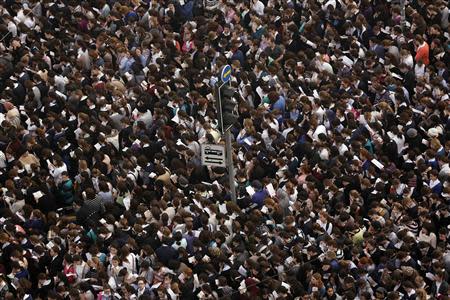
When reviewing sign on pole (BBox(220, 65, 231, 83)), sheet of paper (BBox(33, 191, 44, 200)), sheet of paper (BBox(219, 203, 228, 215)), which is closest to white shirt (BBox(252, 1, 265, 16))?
sign on pole (BBox(220, 65, 231, 83))

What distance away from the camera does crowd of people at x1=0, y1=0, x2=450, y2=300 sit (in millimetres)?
31297

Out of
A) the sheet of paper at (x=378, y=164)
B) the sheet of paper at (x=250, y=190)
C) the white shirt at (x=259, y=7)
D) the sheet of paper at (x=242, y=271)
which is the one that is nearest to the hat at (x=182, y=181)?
the sheet of paper at (x=250, y=190)

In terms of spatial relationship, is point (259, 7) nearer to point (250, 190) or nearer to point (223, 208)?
point (250, 190)

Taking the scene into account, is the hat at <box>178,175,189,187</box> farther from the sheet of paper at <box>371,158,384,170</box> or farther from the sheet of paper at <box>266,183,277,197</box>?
the sheet of paper at <box>371,158,384,170</box>

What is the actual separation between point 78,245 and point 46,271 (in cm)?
73

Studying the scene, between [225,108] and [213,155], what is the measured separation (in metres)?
0.89

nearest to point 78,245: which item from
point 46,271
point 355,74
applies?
point 46,271

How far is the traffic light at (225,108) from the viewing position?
3306 cm

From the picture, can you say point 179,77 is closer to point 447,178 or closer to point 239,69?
point 239,69

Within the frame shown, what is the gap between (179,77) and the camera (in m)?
37.2

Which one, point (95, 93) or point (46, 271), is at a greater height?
point (95, 93)

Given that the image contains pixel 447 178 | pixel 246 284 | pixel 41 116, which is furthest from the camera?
pixel 41 116

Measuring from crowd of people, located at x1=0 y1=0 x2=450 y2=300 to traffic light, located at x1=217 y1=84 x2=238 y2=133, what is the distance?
1289 mm

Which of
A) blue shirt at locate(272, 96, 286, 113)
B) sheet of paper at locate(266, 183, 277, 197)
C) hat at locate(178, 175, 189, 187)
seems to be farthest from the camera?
blue shirt at locate(272, 96, 286, 113)
